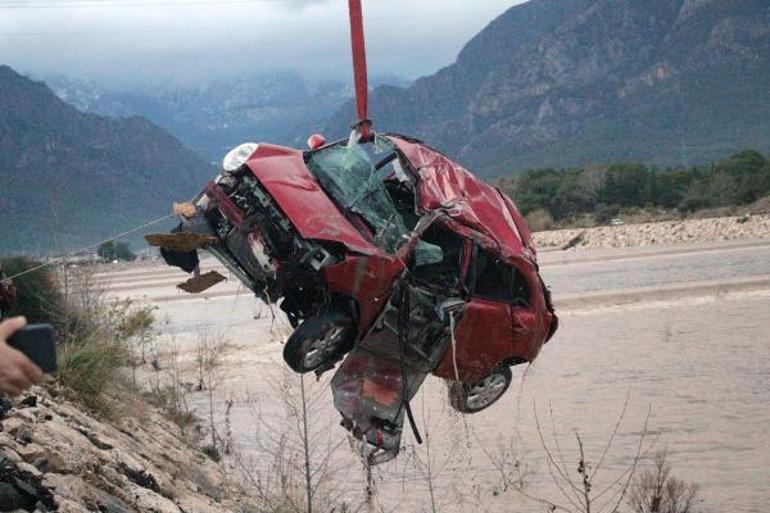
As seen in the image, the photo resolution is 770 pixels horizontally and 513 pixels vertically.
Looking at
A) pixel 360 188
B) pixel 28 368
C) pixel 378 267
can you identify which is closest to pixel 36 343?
pixel 28 368

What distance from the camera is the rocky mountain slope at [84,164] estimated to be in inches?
4156

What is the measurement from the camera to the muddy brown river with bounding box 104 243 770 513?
1019cm

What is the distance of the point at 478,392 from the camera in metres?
7.45

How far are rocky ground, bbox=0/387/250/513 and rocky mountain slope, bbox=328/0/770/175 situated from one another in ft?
323

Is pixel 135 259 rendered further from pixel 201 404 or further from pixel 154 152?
pixel 154 152

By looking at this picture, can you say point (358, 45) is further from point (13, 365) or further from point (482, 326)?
point (13, 365)

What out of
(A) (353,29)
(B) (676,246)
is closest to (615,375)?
(A) (353,29)

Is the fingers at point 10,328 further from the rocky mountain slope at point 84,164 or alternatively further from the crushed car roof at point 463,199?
the rocky mountain slope at point 84,164

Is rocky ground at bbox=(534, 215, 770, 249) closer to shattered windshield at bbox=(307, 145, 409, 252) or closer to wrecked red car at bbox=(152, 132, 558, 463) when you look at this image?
wrecked red car at bbox=(152, 132, 558, 463)

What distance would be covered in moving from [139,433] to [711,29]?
436 feet

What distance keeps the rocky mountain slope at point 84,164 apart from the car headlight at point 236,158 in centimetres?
8870

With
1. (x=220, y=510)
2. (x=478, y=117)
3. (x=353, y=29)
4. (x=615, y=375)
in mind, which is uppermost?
(x=353, y=29)

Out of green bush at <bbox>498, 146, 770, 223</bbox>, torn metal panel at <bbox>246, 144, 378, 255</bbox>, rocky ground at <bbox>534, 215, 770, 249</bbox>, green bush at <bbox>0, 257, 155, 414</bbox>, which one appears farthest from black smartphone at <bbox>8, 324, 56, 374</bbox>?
green bush at <bbox>498, 146, 770, 223</bbox>

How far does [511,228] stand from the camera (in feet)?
24.7
